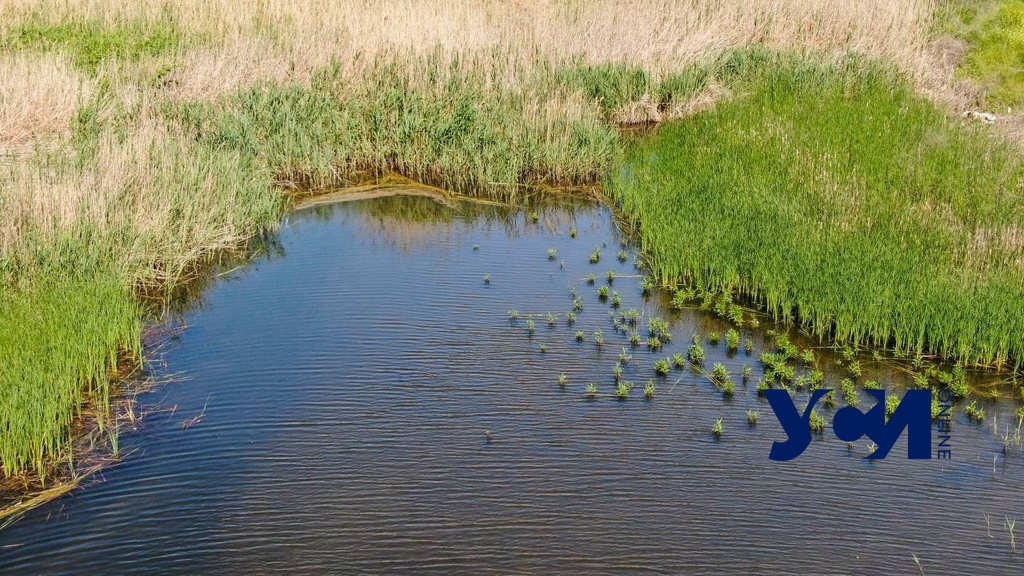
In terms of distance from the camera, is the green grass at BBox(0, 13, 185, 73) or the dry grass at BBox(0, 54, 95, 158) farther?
the green grass at BBox(0, 13, 185, 73)

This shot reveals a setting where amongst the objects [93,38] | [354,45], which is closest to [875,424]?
[354,45]

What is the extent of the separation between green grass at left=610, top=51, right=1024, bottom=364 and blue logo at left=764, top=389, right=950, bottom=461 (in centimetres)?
86

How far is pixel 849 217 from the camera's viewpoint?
9.45 m

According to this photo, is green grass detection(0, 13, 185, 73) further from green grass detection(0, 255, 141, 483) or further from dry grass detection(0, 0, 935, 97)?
green grass detection(0, 255, 141, 483)

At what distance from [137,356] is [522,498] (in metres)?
3.68

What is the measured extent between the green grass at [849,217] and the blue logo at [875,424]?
33.7 inches

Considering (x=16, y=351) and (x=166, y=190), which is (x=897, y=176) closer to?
(x=166, y=190)

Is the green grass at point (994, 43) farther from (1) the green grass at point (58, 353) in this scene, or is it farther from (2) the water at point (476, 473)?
(1) the green grass at point (58, 353)

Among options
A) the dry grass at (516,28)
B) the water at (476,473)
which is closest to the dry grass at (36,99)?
the dry grass at (516,28)

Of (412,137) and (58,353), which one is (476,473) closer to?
(58,353)

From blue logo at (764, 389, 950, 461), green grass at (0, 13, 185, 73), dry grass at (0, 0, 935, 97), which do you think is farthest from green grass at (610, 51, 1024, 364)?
green grass at (0, 13, 185, 73)

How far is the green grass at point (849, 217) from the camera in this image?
7.95 metres

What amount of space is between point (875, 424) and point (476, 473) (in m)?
2.86

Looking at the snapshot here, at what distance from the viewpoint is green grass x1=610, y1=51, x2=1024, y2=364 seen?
26.1 feet
